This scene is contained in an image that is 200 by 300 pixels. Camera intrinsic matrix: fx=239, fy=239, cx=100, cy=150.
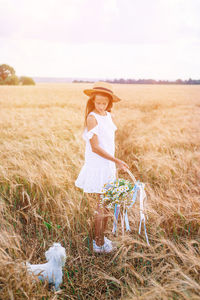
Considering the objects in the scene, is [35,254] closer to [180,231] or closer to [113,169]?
[113,169]

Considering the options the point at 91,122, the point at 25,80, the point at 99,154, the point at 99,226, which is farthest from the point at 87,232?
the point at 25,80

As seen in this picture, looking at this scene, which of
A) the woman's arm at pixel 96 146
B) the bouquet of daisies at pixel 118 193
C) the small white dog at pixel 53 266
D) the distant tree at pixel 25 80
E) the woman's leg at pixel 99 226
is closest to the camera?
the small white dog at pixel 53 266

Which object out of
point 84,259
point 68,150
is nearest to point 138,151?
point 68,150

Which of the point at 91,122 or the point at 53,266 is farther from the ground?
the point at 91,122

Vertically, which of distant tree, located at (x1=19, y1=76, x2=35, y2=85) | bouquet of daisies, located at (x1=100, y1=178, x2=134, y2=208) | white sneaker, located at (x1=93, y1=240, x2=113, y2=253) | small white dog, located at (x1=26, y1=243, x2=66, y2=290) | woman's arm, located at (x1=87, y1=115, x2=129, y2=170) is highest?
distant tree, located at (x1=19, y1=76, x2=35, y2=85)

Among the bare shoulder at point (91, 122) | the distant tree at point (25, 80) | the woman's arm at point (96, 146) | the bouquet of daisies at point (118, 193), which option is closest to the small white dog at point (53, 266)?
the bouquet of daisies at point (118, 193)

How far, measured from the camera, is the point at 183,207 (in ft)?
7.43

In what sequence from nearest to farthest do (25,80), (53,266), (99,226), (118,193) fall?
(53,266), (118,193), (99,226), (25,80)

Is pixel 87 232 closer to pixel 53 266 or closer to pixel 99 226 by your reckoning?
pixel 99 226

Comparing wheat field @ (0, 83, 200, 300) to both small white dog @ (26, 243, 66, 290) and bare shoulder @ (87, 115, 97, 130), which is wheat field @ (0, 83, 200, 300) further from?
bare shoulder @ (87, 115, 97, 130)

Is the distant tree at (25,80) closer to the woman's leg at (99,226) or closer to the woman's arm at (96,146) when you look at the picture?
the woman's arm at (96,146)

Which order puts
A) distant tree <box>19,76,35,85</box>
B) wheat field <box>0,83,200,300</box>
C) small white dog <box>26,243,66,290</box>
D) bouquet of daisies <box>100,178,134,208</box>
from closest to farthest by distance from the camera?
1. wheat field <box>0,83,200,300</box>
2. small white dog <box>26,243,66,290</box>
3. bouquet of daisies <box>100,178,134,208</box>
4. distant tree <box>19,76,35,85</box>

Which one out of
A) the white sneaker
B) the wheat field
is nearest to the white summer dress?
the wheat field

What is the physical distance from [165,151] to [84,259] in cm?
269
